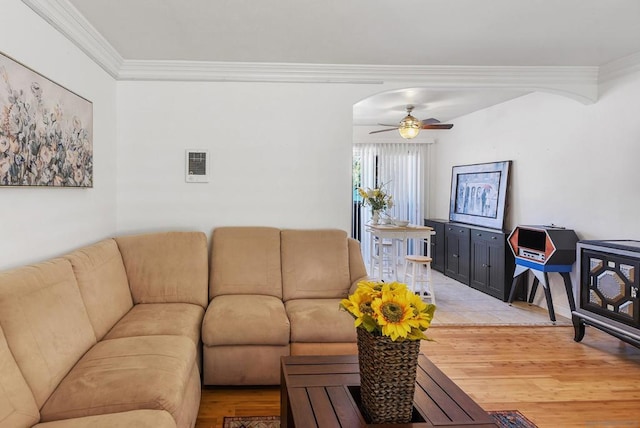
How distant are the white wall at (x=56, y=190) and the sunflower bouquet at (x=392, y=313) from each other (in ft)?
6.04

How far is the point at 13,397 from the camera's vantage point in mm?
1433

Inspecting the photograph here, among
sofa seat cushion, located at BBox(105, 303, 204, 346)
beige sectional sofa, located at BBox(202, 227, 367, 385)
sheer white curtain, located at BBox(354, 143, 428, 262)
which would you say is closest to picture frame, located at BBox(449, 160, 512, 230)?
sheer white curtain, located at BBox(354, 143, 428, 262)

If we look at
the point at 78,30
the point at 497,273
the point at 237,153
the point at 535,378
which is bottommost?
the point at 535,378

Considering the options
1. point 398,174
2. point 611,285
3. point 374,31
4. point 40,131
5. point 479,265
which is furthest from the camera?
point 398,174

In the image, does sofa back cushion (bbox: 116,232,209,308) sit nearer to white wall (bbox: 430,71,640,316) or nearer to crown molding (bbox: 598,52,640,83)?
white wall (bbox: 430,71,640,316)

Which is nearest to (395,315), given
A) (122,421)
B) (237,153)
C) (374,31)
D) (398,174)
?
(122,421)

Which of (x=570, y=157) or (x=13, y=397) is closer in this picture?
(x=13, y=397)

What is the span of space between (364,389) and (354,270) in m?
1.80

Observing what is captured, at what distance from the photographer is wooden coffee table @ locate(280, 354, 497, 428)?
1.45 metres

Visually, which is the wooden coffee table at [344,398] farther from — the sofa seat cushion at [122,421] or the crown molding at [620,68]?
the crown molding at [620,68]

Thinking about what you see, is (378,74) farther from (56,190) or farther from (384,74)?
(56,190)

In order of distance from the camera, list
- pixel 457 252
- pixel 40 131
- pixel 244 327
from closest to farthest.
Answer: pixel 40 131 → pixel 244 327 → pixel 457 252

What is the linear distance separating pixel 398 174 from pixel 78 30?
533cm

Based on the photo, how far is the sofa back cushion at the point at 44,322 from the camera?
157cm
